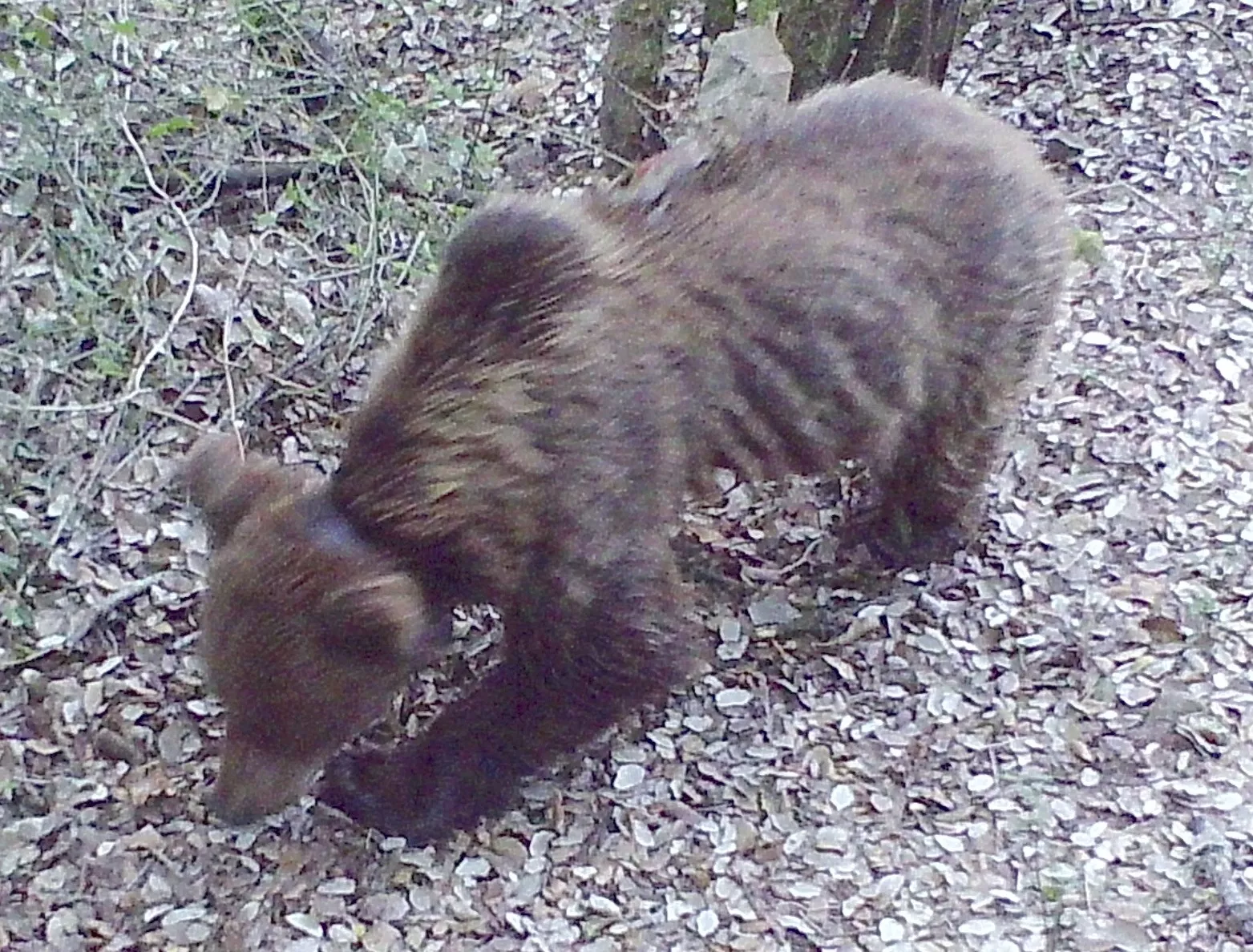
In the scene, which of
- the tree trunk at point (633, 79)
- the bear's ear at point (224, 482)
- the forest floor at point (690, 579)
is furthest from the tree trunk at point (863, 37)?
the bear's ear at point (224, 482)

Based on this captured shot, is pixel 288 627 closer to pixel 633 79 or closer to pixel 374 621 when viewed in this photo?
pixel 374 621

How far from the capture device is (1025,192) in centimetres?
300

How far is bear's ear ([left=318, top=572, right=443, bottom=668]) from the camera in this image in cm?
239

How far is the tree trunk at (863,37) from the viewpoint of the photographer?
380cm

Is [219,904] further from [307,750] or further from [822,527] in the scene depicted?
[822,527]

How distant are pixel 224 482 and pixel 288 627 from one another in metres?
0.29

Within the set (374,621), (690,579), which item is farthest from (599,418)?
(690,579)

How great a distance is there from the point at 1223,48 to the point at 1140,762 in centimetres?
232

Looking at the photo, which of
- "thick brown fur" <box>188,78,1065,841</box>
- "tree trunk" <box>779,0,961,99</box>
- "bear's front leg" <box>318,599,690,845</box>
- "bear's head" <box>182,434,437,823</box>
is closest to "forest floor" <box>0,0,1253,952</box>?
"bear's front leg" <box>318,599,690,845</box>

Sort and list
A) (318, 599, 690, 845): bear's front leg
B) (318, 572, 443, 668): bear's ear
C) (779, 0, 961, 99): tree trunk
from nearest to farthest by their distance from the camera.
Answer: (318, 572, 443, 668): bear's ear, (318, 599, 690, 845): bear's front leg, (779, 0, 961, 99): tree trunk

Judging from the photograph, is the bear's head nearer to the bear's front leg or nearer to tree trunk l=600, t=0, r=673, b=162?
the bear's front leg

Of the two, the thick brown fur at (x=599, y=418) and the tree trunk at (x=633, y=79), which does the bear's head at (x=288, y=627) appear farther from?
the tree trunk at (x=633, y=79)

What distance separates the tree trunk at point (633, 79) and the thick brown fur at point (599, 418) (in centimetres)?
104

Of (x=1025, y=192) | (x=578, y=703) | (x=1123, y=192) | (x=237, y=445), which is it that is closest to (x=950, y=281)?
(x=1025, y=192)
